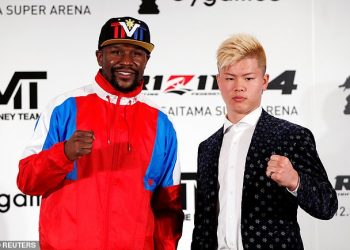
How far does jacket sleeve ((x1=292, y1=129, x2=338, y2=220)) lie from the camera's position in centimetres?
158

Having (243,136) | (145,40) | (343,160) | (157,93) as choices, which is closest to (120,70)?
(145,40)

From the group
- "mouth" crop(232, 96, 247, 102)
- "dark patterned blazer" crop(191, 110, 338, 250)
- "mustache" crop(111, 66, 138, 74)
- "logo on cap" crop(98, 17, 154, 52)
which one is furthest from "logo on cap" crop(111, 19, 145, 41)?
"dark patterned blazer" crop(191, 110, 338, 250)

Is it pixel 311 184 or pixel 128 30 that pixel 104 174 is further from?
pixel 311 184

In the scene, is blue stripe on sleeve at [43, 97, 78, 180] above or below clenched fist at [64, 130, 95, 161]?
above

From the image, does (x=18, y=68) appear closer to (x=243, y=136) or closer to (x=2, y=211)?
(x=2, y=211)

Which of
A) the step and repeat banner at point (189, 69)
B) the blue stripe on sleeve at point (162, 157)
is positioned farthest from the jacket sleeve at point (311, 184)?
the step and repeat banner at point (189, 69)

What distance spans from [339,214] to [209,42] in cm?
112

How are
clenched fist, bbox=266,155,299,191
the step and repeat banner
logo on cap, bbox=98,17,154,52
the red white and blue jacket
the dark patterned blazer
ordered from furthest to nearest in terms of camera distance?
the step and repeat banner → logo on cap, bbox=98,17,154,52 → the red white and blue jacket → the dark patterned blazer → clenched fist, bbox=266,155,299,191

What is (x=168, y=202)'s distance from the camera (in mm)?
1989

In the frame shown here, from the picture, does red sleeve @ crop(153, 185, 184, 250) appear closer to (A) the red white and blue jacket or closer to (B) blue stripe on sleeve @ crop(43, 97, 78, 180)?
(A) the red white and blue jacket

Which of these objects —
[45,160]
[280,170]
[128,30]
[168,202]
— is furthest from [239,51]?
[45,160]

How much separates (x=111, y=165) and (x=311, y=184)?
2.16ft

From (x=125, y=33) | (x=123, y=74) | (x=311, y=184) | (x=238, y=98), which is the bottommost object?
(x=311, y=184)

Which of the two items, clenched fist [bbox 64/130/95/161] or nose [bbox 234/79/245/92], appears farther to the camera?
nose [bbox 234/79/245/92]
